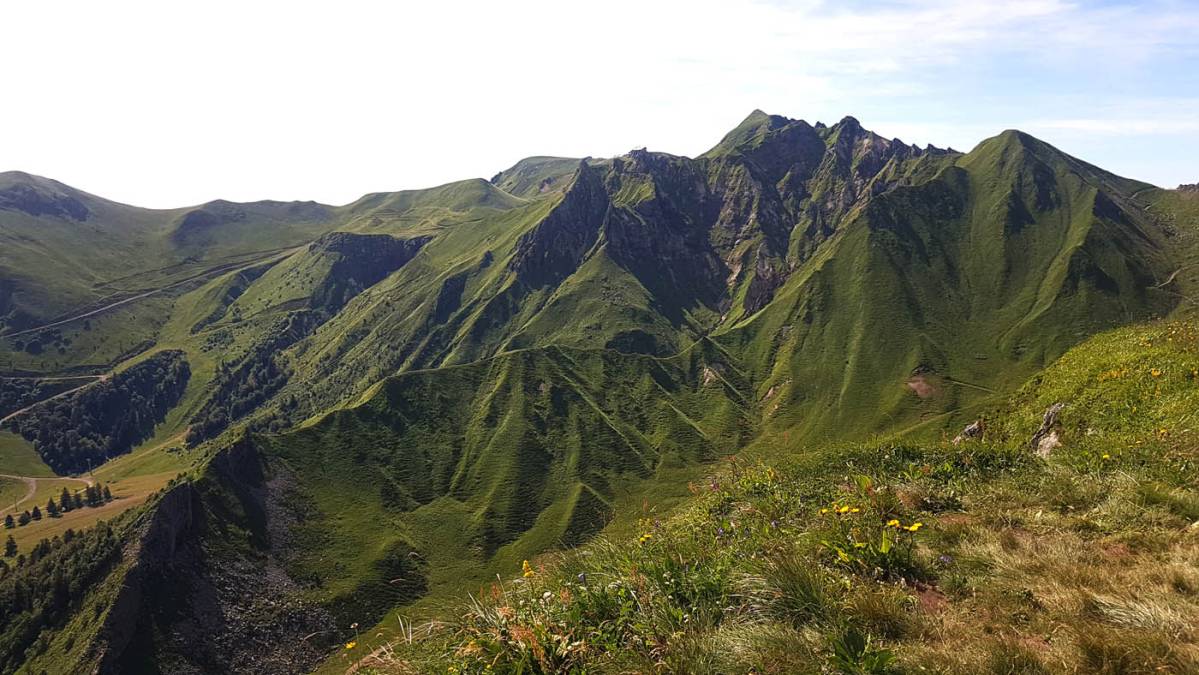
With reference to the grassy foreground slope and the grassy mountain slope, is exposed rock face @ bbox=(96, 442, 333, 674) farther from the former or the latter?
the grassy foreground slope

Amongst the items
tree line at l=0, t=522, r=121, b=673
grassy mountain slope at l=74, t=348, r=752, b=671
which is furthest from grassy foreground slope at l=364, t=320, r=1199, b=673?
tree line at l=0, t=522, r=121, b=673

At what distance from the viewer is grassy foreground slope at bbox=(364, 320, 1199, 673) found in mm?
6125

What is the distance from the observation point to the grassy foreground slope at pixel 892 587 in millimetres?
6125

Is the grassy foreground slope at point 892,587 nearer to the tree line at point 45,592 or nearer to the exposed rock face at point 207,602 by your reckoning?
the exposed rock face at point 207,602

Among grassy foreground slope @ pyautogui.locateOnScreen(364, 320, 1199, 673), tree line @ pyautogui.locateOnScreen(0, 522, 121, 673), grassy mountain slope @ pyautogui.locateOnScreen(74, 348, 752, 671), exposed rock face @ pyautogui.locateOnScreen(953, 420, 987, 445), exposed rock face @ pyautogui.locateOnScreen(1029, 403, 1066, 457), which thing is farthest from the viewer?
tree line @ pyautogui.locateOnScreen(0, 522, 121, 673)

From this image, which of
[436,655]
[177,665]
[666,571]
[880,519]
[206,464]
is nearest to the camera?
[436,655]

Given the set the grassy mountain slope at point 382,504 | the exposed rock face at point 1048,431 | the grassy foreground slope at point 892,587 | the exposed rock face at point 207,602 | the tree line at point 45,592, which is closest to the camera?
the grassy foreground slope at point 892,587

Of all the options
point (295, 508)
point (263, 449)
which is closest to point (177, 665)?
point (295, 508)

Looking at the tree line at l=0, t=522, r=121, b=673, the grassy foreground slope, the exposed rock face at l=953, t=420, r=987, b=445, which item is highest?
the grassy foreground slope

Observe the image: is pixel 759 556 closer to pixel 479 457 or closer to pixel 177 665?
pixel 177 665

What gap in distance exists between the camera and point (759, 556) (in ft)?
27.3

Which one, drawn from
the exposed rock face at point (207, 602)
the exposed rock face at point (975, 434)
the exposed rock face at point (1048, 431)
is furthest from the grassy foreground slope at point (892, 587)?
the exposed rock face at point (207, 602)

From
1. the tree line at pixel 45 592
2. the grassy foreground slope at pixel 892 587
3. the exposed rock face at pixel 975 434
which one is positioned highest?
the grassy foreground slope at pixel 892 587

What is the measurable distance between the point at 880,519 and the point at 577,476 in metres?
166
